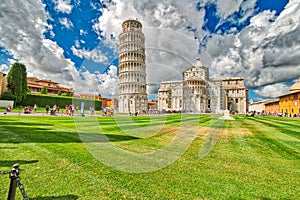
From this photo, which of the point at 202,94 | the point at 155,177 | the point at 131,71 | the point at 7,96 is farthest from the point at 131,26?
the point at 155,177

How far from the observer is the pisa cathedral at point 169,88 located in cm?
7238

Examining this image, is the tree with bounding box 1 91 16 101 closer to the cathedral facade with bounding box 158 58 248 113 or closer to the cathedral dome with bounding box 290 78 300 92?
the cathedral facade with bounding box 158 58 248 113

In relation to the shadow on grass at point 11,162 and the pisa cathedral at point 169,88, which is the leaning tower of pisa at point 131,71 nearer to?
the pisa cathedral at point 169,88

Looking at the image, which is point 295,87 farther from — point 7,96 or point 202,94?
point 7,96

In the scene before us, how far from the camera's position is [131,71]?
→ 238 feet

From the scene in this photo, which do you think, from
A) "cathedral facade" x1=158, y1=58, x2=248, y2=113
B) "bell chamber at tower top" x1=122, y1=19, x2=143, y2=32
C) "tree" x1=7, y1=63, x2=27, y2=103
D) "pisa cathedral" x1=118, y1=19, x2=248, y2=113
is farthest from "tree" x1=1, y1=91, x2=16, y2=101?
"cathedral facade" x1=158, y1=58, x2=248, y2=113

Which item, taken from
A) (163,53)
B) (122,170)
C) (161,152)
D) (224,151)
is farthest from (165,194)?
(163,53)

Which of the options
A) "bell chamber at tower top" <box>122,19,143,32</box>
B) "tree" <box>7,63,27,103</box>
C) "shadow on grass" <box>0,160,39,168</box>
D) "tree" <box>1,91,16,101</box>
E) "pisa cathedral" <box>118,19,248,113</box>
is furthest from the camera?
"bell chamber at tower top" <box>122,19,143,32</box>

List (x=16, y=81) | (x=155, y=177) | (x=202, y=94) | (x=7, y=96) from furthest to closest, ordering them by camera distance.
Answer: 1. (x=202, y=94)
2. (x=16, y=81)
3. (x=7, y=96)
4. (x=155, y=177)

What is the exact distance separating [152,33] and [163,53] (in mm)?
1273

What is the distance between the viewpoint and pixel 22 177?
4.60m

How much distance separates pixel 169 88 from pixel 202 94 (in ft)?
102

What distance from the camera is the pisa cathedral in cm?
7238

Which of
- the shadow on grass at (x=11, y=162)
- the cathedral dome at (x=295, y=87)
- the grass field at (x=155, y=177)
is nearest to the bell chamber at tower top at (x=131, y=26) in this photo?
the cathedral dome at (x=295, y=87)
